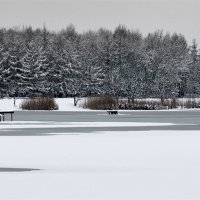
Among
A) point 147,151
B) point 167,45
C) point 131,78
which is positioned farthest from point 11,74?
point 147,151

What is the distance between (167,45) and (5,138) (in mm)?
91693

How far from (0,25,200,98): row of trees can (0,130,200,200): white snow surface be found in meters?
50.2

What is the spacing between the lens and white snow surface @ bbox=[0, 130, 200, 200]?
37.2 feet

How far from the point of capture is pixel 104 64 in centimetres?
9619

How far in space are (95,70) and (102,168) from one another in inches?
2912

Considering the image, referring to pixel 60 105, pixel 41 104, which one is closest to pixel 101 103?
pixel 41 104

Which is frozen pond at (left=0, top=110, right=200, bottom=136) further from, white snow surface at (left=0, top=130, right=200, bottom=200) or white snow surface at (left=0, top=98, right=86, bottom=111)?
white snow surface at (left=0, top=98, right=86, bottom=111)

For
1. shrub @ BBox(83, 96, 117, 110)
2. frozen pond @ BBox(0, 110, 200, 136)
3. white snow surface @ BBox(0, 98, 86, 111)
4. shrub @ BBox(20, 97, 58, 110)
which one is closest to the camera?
frozen pond @ BBox(0, 110, 200, 136)

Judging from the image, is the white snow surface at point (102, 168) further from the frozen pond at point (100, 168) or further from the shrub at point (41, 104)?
the shrub at point (41, 104)

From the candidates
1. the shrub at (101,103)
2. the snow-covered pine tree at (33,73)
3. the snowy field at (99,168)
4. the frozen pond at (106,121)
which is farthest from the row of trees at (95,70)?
the snowy field at (99,168)

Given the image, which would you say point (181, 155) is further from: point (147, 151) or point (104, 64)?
point (104, 64)

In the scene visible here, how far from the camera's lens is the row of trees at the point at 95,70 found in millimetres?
80938

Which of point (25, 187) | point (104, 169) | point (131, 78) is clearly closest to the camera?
point (25, 187)

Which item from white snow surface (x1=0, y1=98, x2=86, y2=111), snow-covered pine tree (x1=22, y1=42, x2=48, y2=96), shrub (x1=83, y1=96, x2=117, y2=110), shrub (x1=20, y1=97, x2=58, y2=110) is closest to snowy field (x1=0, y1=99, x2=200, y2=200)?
shrub (x1=20, y1=97, x2=58, y2=110)
